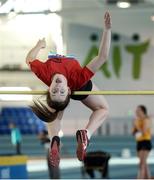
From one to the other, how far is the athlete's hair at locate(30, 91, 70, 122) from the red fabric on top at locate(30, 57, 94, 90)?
11 centimetres

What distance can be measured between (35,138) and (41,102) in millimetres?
9509

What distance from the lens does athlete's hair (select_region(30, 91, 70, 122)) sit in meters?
3.60

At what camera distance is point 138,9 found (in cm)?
1176

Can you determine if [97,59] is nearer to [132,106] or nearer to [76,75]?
[76,75]

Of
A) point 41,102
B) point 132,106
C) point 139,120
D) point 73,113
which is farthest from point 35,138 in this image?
point 41,102

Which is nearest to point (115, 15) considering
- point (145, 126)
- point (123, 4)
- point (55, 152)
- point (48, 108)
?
point (123, 4)

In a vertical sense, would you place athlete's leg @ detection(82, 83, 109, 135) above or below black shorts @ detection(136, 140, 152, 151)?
above

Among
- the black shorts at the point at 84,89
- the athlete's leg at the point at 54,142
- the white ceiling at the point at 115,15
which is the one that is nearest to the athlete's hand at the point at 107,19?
the black shorts at the point at 84,89

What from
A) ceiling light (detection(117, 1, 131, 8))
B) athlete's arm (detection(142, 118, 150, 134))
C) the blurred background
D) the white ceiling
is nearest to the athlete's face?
athlete's arm (detection(142, 118, 150, 134))

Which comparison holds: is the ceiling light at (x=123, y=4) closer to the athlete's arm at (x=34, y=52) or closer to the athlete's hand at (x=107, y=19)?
the athlete's arm at (x=34, y=52)

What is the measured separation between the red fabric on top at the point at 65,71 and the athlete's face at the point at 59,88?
7cm

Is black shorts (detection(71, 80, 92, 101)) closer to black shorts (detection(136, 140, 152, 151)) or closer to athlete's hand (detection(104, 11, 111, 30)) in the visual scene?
athlete's hand (detection(104, 11, 111, 30))

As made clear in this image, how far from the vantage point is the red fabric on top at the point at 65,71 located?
3645mm

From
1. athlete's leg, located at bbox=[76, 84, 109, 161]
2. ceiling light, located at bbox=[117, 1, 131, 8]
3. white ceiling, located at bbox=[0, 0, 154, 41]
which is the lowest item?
athlete's leg, located at bbox=[76, 84, 109, 161]
